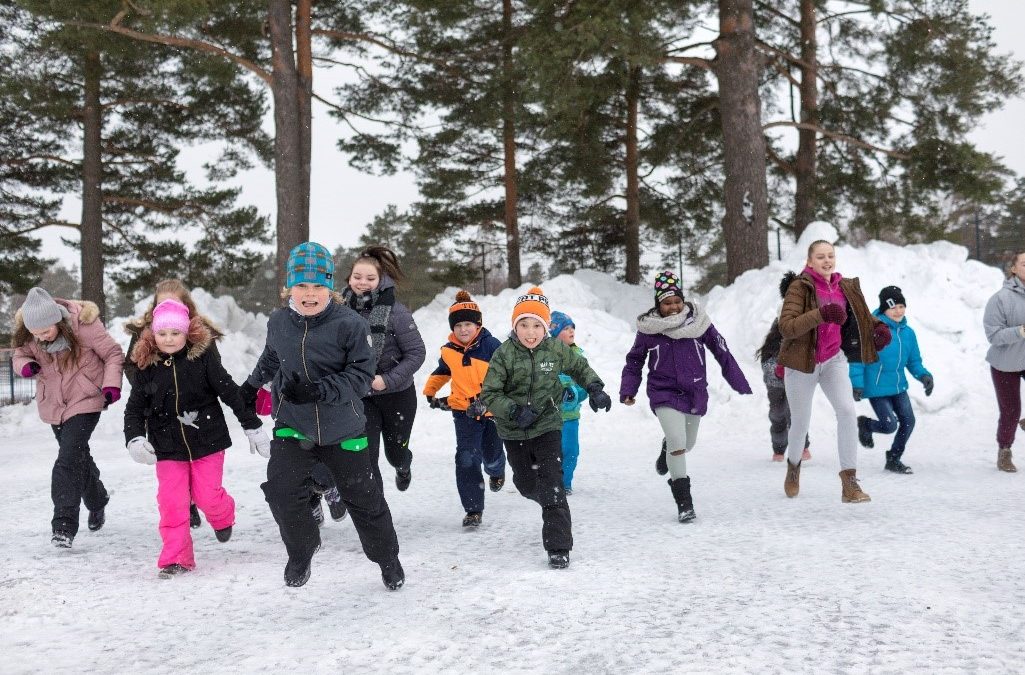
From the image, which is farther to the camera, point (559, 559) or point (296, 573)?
point (559, 559)

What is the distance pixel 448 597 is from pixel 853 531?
2.71m

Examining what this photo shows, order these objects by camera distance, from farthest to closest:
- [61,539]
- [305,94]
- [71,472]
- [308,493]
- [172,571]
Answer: [305,94] → [71,472] → [61,539] → [172,571] → [308,493]

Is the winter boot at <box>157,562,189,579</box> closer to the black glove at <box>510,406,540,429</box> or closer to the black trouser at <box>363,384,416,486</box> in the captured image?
the black trouser at <box>363,384,416,486</box>

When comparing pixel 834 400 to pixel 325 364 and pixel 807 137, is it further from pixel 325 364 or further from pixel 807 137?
pixel 807 137

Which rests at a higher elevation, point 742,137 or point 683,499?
point 742,137

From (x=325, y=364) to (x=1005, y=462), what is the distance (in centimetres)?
616

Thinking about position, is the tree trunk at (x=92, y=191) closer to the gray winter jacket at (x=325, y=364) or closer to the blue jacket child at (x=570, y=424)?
the blue jacket child at (x=570, y=424)

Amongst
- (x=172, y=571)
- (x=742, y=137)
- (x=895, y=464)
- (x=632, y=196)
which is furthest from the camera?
(x=632, y=196)

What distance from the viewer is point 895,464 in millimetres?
7023

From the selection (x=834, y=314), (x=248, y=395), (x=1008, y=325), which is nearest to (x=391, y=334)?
(x=248, y=395)

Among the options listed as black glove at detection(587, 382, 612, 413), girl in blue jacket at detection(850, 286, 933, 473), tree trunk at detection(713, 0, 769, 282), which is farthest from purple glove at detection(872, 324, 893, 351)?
tree trunk at detection(713, 0, 769, 282)

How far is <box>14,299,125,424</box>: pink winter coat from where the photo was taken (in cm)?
527

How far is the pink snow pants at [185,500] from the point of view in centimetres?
451

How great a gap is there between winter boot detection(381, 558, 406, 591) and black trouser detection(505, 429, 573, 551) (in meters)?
0.87
